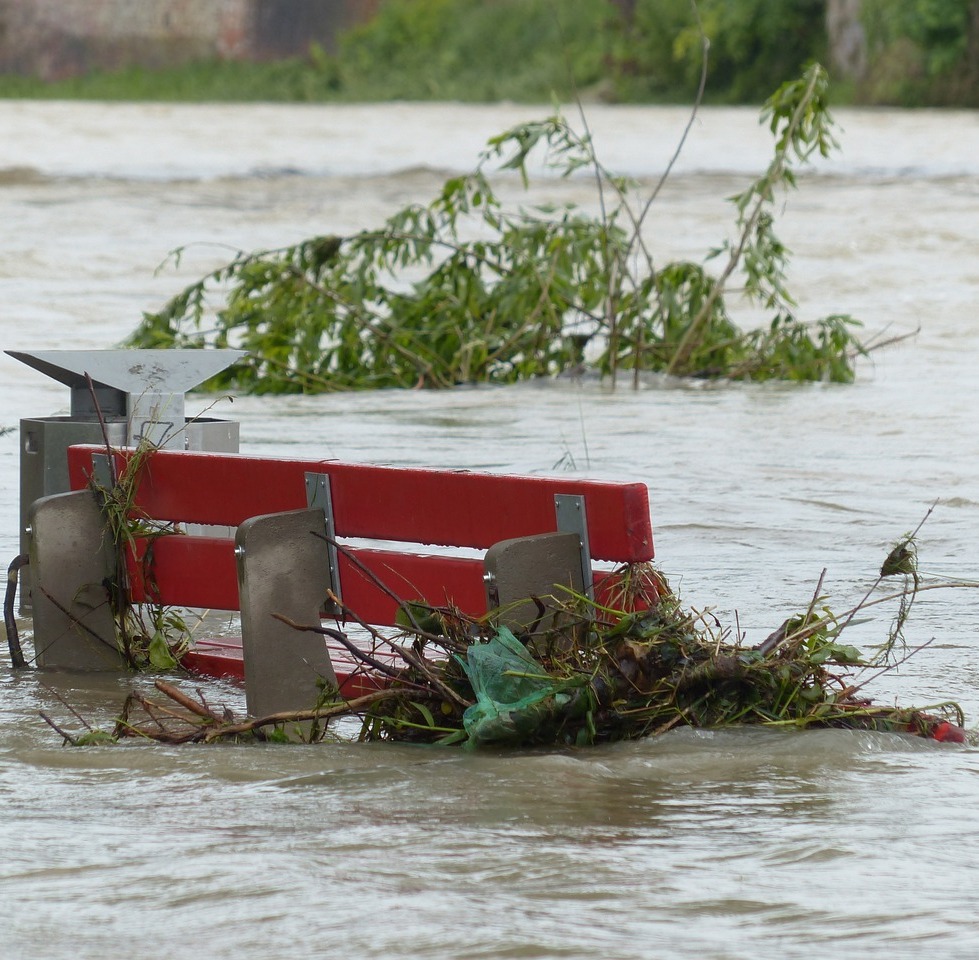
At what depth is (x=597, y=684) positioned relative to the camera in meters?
4.03

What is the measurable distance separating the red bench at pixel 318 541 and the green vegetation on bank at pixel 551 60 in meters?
55.6

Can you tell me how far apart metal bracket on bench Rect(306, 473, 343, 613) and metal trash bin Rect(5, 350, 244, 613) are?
2.70 feet

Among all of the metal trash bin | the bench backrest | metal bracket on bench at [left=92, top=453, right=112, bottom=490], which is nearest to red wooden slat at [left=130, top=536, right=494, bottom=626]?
the bench backrest

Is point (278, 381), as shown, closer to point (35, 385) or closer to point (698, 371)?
point (35, 385)

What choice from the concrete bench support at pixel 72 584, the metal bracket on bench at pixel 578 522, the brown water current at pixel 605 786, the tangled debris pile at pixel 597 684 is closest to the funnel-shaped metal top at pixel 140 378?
the concrete bench support at pixel 72 584

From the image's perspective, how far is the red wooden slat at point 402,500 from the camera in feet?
13.1

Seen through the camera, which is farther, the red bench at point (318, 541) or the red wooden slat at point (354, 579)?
the red wooden slat at point (354, 579)

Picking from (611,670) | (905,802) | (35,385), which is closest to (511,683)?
(611,670)

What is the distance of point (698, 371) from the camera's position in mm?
12914

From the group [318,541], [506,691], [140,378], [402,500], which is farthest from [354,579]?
[140,378]

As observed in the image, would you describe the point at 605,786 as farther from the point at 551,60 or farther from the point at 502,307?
the point at 551,60

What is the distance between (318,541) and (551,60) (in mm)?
69876

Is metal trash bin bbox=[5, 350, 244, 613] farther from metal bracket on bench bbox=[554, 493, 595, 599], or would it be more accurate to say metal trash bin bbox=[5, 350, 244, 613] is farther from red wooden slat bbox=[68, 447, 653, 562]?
metal bracket on bench bbox=[554, 493, 595, 599]

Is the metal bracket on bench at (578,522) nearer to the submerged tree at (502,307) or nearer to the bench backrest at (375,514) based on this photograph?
the bench backrest at (375,514)
